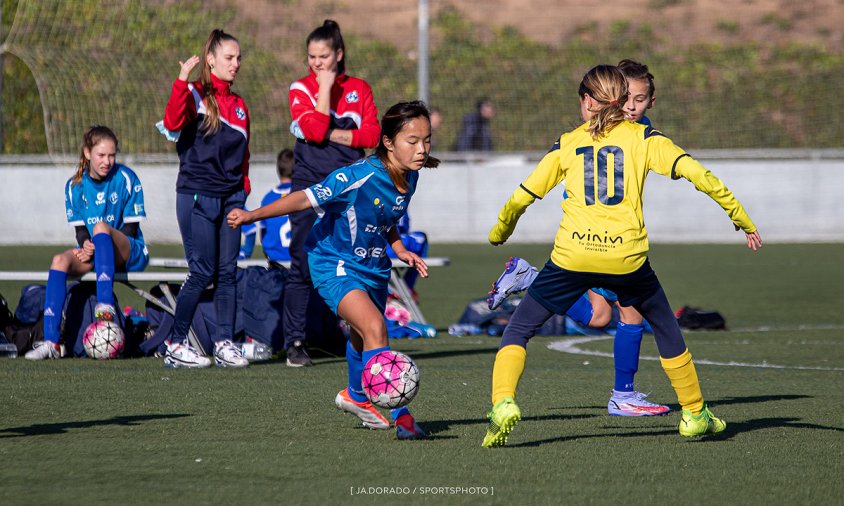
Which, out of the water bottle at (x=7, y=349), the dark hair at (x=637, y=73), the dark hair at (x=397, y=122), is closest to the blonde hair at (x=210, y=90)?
the water bottle at (x=7, y=349)

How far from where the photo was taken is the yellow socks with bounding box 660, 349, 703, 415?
534 centimetres

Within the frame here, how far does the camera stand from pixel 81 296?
8.60 metres

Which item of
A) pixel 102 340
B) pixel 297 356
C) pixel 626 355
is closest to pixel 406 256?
pixel 626 355

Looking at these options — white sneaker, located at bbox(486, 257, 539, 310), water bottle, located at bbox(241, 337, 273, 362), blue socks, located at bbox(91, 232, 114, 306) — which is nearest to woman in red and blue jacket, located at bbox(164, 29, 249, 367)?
water bottle, located at bbox(241, 337, 273, 362)

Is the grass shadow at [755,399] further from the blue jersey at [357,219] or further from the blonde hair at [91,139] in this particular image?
the blonde hair at [91,139]

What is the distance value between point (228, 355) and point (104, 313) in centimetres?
102

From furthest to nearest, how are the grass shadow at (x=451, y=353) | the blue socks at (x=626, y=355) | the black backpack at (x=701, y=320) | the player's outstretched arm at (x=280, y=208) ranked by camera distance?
the black backpack at (x=701, y=320) < the grass shadow at (x=451, y=353) < the blue socks at (x=626, y=355) < the player's outstretched arm at (x=280, y=208)

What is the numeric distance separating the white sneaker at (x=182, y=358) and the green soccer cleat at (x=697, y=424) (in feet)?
11.2

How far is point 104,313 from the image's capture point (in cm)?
822

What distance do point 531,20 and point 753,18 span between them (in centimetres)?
543

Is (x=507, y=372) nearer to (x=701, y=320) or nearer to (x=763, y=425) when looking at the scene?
(x=763, y=425)

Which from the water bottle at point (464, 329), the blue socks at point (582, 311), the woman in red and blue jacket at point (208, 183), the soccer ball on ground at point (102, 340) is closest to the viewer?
the blue socks at point (582, 311)

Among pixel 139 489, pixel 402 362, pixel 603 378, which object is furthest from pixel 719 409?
pixel 139 489

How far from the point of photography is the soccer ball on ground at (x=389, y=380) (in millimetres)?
5242
